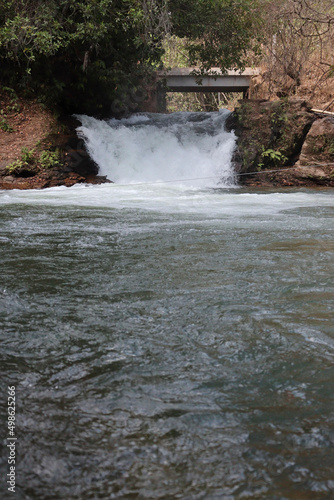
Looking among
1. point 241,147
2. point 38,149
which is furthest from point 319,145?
point 38,149

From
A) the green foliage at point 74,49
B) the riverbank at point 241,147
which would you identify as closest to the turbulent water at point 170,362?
the riverbank at point 241,147

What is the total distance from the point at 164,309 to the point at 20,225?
12.2 feet

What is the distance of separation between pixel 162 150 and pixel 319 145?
4501 mm

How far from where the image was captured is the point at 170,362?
2445mm

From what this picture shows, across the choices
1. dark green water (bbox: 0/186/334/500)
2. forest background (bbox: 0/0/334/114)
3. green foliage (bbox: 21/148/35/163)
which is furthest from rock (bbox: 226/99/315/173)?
dark green water (bbox: 0/186/334/500)

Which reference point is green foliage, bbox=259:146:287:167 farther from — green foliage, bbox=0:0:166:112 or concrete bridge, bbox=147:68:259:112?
concrete bridge, bbox=147:68:259:112

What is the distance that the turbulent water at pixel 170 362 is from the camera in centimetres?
168

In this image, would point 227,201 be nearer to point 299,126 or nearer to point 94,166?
point 94,166

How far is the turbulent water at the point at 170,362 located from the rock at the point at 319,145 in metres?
9.13

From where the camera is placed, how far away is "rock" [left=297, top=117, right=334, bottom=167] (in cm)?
1406

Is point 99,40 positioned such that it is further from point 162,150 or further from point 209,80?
point 209,80

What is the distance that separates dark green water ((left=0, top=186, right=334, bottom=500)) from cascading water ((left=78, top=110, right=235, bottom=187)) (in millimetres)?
9293

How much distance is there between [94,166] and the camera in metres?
13.8

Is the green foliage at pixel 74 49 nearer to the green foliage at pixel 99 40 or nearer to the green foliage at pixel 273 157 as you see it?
the green foliage at pixel 99 40
